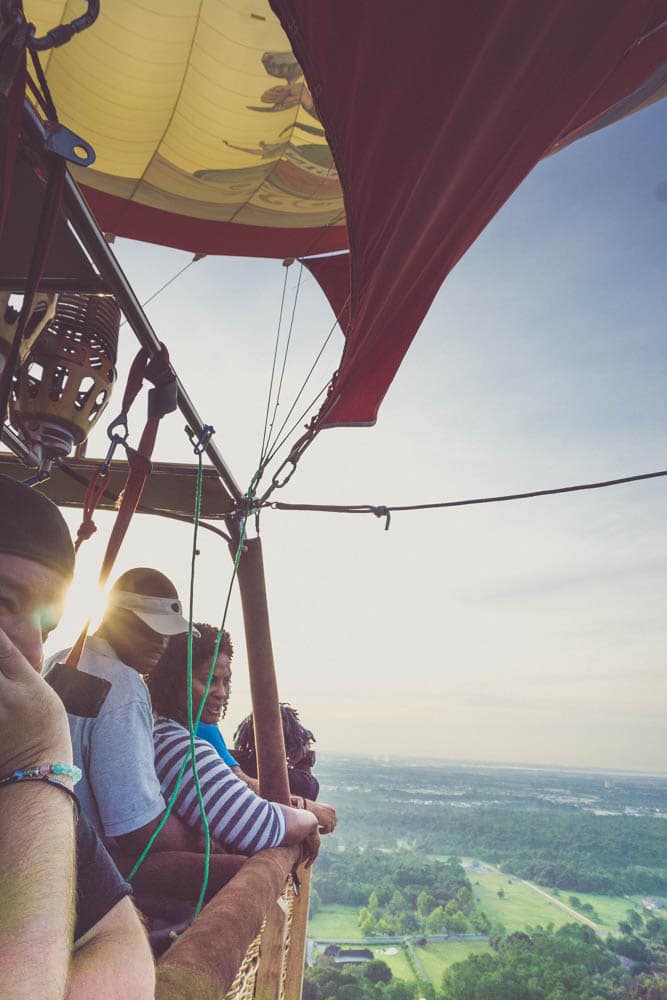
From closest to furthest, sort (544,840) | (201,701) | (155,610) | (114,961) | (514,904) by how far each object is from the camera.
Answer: (114,961) → (155,610) → (201,701) → (514,904) → (544,840)

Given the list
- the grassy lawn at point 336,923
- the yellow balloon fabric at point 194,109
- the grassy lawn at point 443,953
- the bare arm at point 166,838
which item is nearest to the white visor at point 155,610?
the bare arm at point 166,838

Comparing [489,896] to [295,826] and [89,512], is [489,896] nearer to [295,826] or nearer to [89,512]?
[295,826]

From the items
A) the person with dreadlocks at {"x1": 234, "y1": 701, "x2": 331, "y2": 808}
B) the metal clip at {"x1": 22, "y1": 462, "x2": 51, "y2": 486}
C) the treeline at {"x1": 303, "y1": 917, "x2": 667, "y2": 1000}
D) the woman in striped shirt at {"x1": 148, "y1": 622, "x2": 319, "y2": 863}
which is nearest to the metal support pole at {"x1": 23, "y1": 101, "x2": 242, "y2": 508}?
the metal clip at {"x1": 22, "y1": 462, "x2": 51, "y2": 486}

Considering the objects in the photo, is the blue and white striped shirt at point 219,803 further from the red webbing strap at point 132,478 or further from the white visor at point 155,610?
the red webbing strap at point 132,478

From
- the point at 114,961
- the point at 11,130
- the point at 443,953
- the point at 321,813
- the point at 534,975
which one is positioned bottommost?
the point at 443,953

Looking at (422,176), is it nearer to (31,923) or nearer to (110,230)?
(31,923)

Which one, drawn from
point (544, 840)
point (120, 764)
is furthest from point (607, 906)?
point (120, 764)
